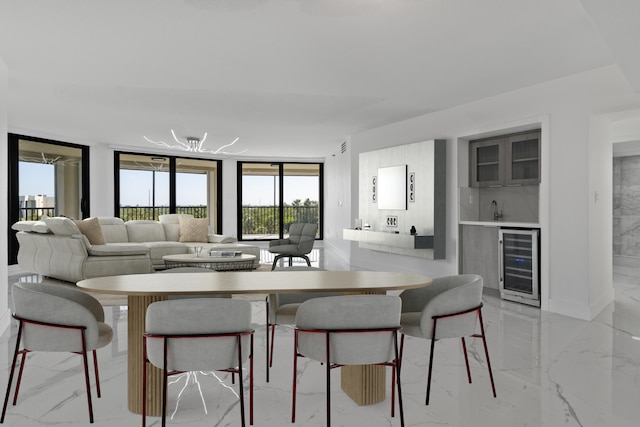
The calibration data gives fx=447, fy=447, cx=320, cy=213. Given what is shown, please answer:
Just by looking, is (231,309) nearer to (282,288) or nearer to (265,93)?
(282,288)

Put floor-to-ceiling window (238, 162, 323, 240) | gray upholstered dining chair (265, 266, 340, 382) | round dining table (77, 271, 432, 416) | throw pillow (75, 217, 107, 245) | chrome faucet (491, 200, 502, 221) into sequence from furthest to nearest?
1. floor-to-ceiling window (238, 162, 323, 240)
2. throw pillow (75, 217, 107, 245)
3. chrome faucet (491, 200, 502, 221)
4. gray upholstered dining chair (265, 266, 340, 382)
5. round dining table (77, 271, 432, 416)

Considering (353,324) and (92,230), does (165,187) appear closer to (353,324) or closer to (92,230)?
(92,230)

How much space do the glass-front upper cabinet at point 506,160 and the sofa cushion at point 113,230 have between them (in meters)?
6.04

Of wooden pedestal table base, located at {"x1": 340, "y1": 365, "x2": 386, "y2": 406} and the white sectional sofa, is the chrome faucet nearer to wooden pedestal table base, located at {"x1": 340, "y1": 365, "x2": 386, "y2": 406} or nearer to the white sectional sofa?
the white sectional sofa

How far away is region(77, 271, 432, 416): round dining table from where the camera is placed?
7.54 ft

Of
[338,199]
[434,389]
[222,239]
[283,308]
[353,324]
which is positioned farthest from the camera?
[338,199]

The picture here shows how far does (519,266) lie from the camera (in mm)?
5410

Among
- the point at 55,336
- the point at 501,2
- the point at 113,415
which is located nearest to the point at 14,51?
the point at 55,336

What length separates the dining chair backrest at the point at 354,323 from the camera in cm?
209

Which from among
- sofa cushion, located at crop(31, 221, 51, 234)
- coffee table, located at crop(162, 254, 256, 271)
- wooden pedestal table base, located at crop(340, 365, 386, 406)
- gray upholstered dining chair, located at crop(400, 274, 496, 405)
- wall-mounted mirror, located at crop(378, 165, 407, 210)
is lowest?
wooden pedestal table base, located at crop(340, 365, 386, 406)

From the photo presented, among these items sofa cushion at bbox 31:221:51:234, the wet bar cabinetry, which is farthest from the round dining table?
sofa cushion at bbox 31:221:51:234

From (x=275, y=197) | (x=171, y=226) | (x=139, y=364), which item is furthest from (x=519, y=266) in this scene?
(x=275, y=197)

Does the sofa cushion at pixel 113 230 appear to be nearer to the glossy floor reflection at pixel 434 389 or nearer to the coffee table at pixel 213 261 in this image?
the coffee table at pixel 213 261

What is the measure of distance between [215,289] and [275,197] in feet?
34.2
